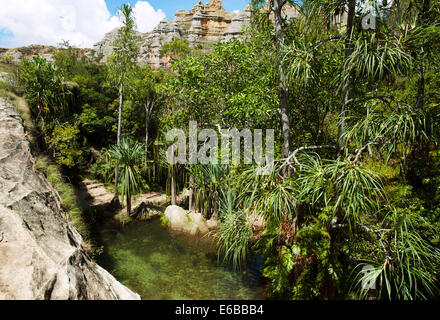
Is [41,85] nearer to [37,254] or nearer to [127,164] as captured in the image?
[127,164]

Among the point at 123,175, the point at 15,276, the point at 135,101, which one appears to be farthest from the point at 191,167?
the point at 135,101

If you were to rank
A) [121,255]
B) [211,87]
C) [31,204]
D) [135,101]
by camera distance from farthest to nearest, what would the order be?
[135,101] < [121,255] < [211,87] < [31,204]

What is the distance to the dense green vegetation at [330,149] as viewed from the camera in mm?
3381

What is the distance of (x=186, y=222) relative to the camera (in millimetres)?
9398

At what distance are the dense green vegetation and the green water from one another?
2.74 ft

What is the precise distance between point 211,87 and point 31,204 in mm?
5021

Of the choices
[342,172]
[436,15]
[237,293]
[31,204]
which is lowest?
[237,293]

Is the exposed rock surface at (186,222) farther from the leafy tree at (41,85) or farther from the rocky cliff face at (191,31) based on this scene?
the rocky cliff face at (191,31)

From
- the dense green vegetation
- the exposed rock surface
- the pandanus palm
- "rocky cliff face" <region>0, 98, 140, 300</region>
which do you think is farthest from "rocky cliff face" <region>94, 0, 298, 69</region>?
"rocky cliff face" <region>0, 98, 140, 300</region>

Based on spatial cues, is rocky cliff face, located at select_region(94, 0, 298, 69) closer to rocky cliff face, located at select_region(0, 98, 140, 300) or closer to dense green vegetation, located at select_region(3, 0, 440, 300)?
dense green vegetation, located at select_region(3, 0, 440, 300)

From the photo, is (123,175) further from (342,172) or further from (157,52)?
(157,52)

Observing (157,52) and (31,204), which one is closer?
(31,204)

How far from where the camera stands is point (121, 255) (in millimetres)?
7730

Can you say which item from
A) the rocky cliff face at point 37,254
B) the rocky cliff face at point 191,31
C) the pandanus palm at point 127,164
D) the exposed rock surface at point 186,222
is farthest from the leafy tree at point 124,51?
the rocky cliff face at point 191,31
